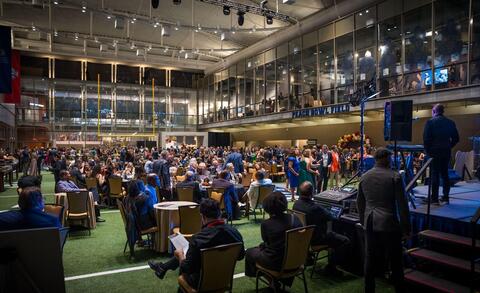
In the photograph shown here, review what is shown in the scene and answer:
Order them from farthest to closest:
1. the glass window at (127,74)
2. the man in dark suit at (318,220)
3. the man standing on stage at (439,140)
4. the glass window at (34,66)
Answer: the glass window at (127,74) → the glass window at (34,66) → the man standing on stage at (439,140) → the man in dark suit at (318,220)

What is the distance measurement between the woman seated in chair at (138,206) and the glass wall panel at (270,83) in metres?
15.7

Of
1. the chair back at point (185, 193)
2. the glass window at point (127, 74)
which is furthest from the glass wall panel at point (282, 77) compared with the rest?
the chair back at point (185, 193)

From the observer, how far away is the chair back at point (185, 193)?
6676 millimetres

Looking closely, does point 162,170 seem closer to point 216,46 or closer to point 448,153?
point 448,153

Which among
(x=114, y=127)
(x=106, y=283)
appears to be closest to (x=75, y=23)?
(x=114, y=127)

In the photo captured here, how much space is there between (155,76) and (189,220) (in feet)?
82.9

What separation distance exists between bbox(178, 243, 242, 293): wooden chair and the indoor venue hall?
13 millimetres

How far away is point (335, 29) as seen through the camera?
16.1 metres

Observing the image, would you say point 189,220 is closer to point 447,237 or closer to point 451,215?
point 447,237

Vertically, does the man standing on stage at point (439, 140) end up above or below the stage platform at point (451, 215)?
above

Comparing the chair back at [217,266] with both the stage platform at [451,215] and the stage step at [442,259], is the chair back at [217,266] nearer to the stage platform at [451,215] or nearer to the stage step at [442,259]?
the stage step at [442,259]

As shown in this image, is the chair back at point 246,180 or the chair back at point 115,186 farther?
the chair back at point 246,180

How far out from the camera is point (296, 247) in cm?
339

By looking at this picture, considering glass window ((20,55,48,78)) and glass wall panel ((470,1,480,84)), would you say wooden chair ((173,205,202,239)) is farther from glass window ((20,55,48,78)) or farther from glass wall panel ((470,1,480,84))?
glass window ((20,55,48,78))
